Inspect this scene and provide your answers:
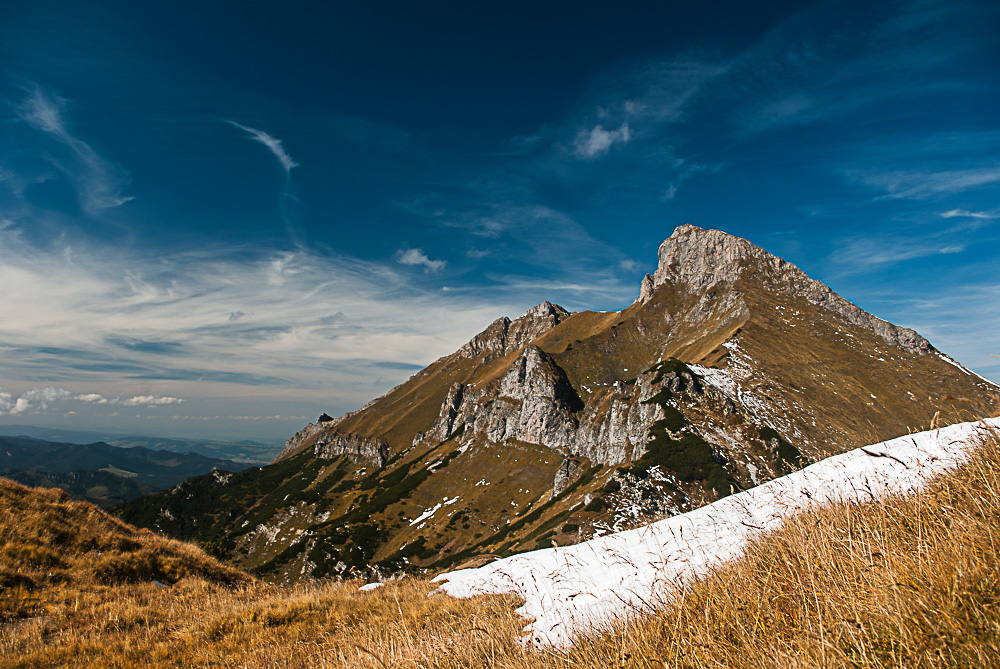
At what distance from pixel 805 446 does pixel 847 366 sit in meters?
69.8

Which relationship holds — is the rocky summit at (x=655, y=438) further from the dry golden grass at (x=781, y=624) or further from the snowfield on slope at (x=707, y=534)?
the dry golden grass at (x=781, y=624)

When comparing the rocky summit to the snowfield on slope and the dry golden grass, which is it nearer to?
the snowfield on slope

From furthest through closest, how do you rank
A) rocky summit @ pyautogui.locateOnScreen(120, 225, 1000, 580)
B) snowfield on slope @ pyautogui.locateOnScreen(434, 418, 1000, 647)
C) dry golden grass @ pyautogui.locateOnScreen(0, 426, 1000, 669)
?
rocky summit @ pyautogui.locateOnScreen(120, 225, 1000, 580)
snowfield on slope @ pyautogui.locateOnScreen(434, 418, 1000, 647)
dry golden grass @ pyautogui.locateOnScreen(0, 426, 1000, 669)

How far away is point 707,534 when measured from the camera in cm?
693

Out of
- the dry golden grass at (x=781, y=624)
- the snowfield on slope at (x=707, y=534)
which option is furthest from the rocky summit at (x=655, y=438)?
the dry golden grass at (x=781, y=624)

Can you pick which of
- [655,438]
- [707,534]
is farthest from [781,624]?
[655,438]

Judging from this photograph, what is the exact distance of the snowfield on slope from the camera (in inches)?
223

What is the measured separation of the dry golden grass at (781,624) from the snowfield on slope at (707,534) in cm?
53

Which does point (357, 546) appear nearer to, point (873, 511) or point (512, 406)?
point (512, 406)

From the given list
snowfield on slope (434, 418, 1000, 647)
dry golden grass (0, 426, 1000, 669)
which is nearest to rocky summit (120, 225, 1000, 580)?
snowfield on slope (434, 418, 1000, 647)

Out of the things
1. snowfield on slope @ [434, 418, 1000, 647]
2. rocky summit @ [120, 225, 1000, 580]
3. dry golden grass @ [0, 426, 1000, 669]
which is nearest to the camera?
dry golden grass @ [0, 426, 1000, 669]

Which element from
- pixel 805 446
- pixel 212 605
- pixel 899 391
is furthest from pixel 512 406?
pixel 212 605

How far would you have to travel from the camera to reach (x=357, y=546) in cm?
14225

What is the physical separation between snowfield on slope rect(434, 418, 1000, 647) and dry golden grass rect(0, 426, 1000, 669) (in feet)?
1.74
